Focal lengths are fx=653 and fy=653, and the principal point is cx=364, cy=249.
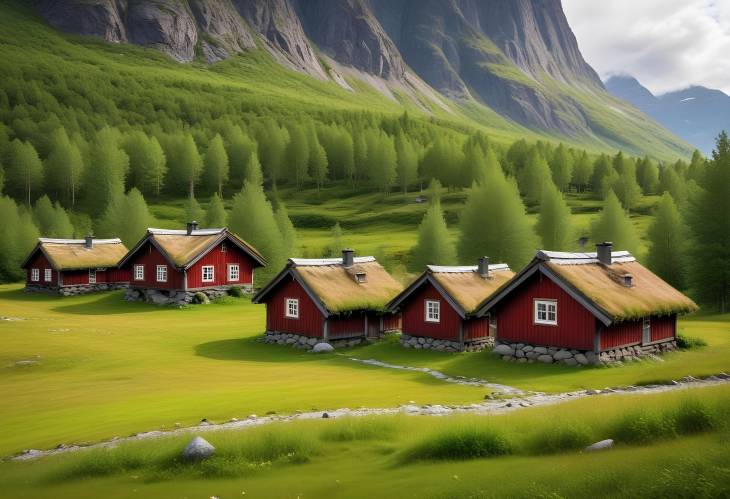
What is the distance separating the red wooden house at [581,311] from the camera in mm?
32500

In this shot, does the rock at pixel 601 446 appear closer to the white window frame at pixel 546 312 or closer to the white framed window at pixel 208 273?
the white window frame at pixel 546 312

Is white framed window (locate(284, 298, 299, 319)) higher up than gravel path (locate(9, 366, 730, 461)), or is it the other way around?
white framed window (locate(284, 298, 299, 319))

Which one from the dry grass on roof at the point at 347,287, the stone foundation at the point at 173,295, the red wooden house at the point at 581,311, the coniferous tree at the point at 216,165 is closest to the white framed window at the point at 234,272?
the stone foundation at the point at 173,295

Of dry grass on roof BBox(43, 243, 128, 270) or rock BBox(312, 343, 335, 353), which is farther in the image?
dry grass on roof BBox(43, 243, 128, 270)

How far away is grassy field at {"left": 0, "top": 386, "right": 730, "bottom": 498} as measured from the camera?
12492mm

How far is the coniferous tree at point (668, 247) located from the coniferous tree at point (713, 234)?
8.10 meters

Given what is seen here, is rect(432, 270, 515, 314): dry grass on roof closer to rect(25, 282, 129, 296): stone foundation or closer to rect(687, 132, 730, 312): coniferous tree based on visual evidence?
rect(687, 132, 730, 312): coniferous tree

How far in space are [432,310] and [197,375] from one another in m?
14.5

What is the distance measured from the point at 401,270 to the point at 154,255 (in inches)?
1220

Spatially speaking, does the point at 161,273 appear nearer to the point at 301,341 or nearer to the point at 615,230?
the point at 301,341

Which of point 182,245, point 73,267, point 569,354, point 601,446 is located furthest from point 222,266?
point 601,446

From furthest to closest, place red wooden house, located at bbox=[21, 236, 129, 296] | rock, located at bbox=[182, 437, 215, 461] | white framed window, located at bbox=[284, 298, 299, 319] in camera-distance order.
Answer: red wooden house, located at bbox=[21, 236, 129, 296], white framed window, located at bbox=[284, 298, 299, 319], rock, located at bbox=[182, 437, 215, 461]

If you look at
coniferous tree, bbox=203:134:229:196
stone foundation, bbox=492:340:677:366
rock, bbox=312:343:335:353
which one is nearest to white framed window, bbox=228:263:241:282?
rock, bbox=312:343:335:353

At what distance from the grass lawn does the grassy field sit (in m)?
4.42
